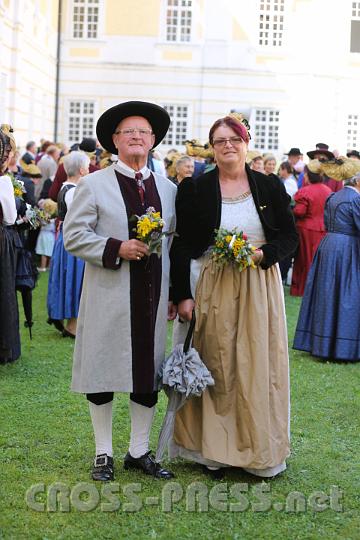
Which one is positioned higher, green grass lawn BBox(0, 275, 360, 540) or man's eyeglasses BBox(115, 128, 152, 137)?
man's eyeglasses BBox(115, 128, 152, 137)

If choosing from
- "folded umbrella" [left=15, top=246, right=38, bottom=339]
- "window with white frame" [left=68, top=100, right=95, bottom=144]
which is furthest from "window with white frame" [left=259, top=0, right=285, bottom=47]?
"folded umbrella" [left=15, top=246, right=38, bottom=339]

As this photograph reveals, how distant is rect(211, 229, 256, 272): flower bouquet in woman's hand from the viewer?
4.85m

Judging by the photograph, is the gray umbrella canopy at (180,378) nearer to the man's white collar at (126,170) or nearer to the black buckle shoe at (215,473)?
the black buckle shoe at (215,473)

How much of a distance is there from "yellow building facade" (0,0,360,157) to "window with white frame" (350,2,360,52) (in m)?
0.05

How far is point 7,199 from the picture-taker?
693cm

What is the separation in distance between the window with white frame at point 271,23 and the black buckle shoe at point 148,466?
23910mm

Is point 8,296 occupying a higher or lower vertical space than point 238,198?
lower

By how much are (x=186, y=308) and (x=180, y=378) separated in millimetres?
429

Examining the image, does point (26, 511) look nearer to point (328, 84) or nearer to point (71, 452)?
point (71, 452)

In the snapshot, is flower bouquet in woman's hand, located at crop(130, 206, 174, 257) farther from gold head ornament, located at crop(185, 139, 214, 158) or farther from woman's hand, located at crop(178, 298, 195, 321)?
gold head ornament, located at crop(185, 139, 214, 158)

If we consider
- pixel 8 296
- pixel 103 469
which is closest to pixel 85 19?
pixel 8 296

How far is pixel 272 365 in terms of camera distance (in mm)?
5078

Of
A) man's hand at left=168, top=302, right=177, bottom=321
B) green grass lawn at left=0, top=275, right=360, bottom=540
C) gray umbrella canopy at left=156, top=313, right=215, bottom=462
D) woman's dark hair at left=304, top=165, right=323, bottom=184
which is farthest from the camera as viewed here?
woman's dark hair at left=304, top=165, right=323, bottom=184

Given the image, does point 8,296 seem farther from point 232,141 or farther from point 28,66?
point 28,66
